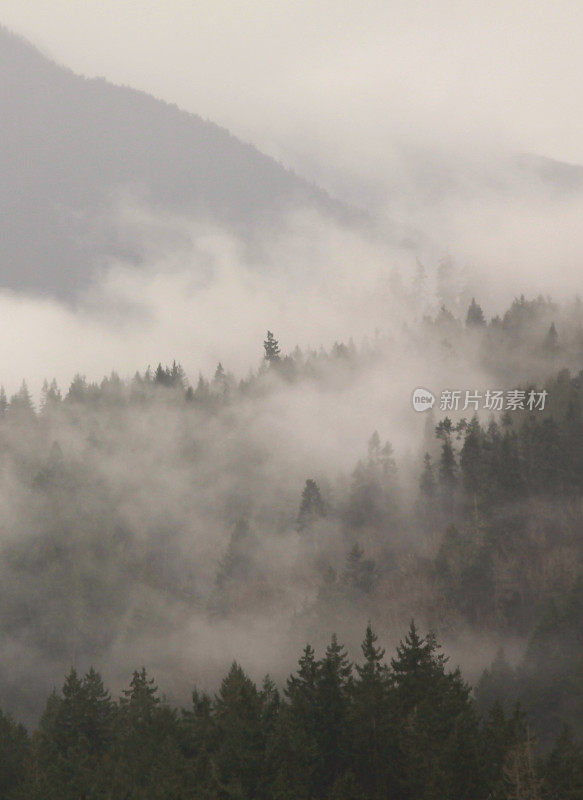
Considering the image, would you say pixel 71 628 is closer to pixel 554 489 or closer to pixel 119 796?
pixel 554 489

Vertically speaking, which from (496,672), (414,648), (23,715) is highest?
(414,648)

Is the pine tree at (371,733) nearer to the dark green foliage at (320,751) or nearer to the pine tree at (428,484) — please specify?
the dark green foliage at (320,751)

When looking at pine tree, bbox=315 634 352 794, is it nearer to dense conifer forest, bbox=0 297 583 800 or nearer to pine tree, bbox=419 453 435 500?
dense conifer forest, bbox=0 297 583 800

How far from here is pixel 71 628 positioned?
651ft

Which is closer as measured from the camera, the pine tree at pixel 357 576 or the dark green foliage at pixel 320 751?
the dark green foliage at pixel 320 751

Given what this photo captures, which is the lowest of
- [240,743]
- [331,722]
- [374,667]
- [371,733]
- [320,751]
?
[320,751]

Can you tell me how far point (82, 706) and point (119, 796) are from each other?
23941 millimetres

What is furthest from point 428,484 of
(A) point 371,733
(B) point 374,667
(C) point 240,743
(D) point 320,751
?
(C) point 240,743

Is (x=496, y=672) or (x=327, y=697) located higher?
(x=327, y=697)

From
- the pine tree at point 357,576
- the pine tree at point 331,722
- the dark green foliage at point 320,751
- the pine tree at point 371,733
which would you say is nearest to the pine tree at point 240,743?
the dark green foliage at point 320,751

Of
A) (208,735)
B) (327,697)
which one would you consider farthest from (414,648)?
(208,735)

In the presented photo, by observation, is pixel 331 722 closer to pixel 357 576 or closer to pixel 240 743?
pixel 240 743

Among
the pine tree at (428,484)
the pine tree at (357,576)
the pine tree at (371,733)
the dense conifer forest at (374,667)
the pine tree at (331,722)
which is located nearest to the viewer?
the dense conifer forest at (374,667)

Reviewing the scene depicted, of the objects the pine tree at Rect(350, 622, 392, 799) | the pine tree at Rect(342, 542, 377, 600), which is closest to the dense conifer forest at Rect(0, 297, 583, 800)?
the pine tree at Rect(350, 622, 392, 799)
